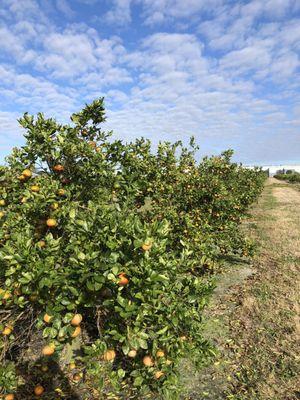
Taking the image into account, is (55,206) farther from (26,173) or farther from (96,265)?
(96,265)

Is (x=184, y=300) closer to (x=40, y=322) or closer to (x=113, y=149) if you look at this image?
(x=40, y=322)

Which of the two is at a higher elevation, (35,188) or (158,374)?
(35,188)

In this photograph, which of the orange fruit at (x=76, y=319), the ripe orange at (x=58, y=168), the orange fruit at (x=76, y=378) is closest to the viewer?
the orange fruit at (x=76, y=319)

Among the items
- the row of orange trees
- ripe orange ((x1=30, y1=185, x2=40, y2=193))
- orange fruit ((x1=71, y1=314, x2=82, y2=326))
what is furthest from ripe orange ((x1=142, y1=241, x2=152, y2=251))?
ripe orange ((x1=30, y1=185, x2=40, y2=193))

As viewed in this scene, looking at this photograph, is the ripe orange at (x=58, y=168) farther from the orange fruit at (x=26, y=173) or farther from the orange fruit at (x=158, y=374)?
the orange fruit at (x=158, y=374)

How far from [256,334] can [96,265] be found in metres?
3.94

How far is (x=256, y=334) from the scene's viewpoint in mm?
5148

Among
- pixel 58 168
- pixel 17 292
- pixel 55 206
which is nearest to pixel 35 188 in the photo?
→ pixel 55 206

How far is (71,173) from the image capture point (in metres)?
4.40

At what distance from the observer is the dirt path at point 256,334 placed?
3.96m

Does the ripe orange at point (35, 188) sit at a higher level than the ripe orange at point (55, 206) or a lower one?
higher

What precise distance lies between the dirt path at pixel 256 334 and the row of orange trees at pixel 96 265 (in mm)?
728

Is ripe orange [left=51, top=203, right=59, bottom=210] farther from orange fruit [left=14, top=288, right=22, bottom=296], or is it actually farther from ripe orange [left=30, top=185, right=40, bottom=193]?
orange fruit [left=14, top=288, right=22, bottom=296]

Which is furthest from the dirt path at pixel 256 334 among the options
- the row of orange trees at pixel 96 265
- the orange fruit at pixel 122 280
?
the orange fruit at pixel 122 280
